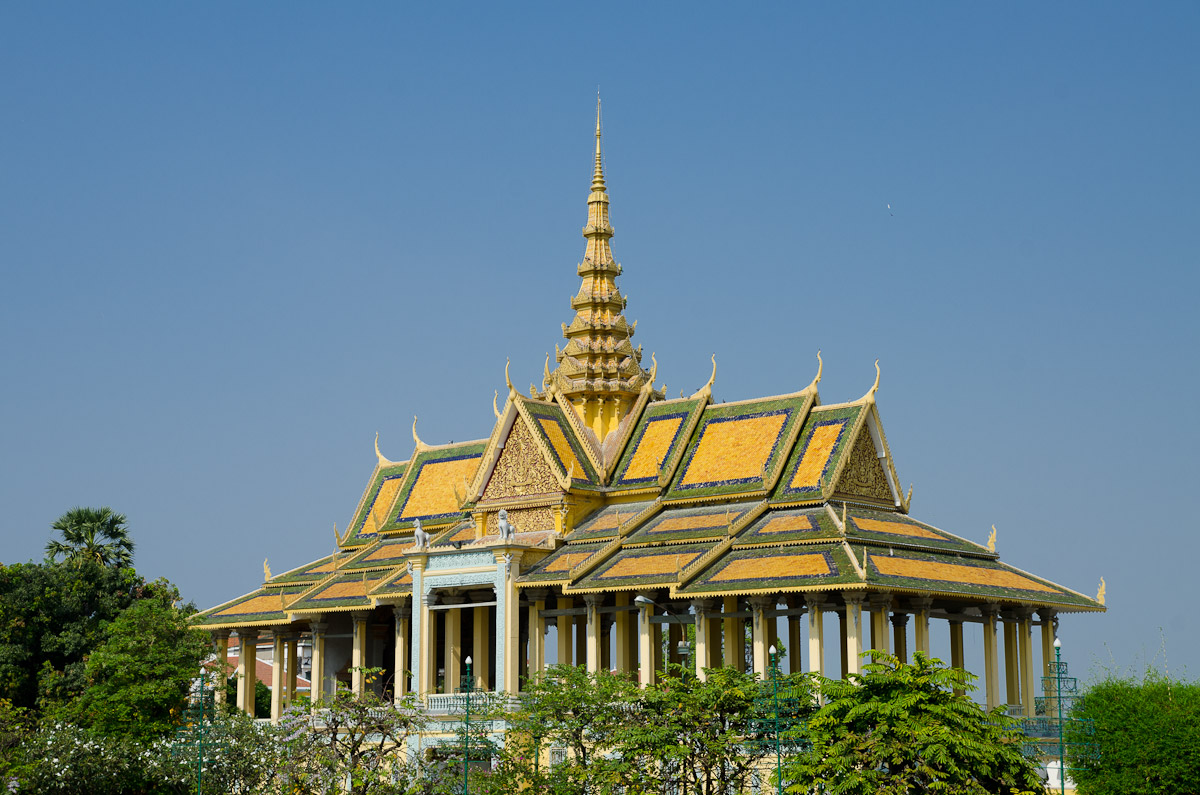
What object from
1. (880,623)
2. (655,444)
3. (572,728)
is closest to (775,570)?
(880,623)

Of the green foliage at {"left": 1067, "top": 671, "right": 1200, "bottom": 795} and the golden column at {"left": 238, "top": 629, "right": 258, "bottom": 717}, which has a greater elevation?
the golden column at {"left": 238, "top": 629, "right": 258, "bottom": 717}

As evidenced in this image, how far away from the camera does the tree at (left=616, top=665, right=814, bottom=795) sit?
29.6 metres

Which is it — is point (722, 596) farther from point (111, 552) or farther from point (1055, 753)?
point (111, 552)

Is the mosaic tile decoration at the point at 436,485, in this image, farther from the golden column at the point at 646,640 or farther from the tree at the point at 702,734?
the tree at the point at 702,734

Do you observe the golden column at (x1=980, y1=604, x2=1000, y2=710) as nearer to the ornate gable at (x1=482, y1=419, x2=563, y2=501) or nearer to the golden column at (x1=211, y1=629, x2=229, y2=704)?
the ornate gable at (x1=482, y1=419, x2=563, y2=501)

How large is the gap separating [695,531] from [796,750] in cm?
931

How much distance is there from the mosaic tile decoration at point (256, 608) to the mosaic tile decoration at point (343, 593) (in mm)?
968

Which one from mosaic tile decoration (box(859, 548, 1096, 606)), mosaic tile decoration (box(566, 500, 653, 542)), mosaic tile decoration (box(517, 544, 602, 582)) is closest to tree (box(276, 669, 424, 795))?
mosaic tile decoration (box(517, 544, 602, 582))

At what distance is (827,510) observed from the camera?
37531 millimetres

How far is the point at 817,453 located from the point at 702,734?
11.3 metres

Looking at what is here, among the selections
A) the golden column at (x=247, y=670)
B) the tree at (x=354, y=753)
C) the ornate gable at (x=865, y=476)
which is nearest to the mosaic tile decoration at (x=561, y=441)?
the ornate gable at (x=865, y=476)

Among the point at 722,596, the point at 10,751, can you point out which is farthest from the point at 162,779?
the point at 722,596

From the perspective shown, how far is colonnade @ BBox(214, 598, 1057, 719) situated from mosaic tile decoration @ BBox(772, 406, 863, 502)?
2.67 meters

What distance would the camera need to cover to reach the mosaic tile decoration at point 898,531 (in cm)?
3659
